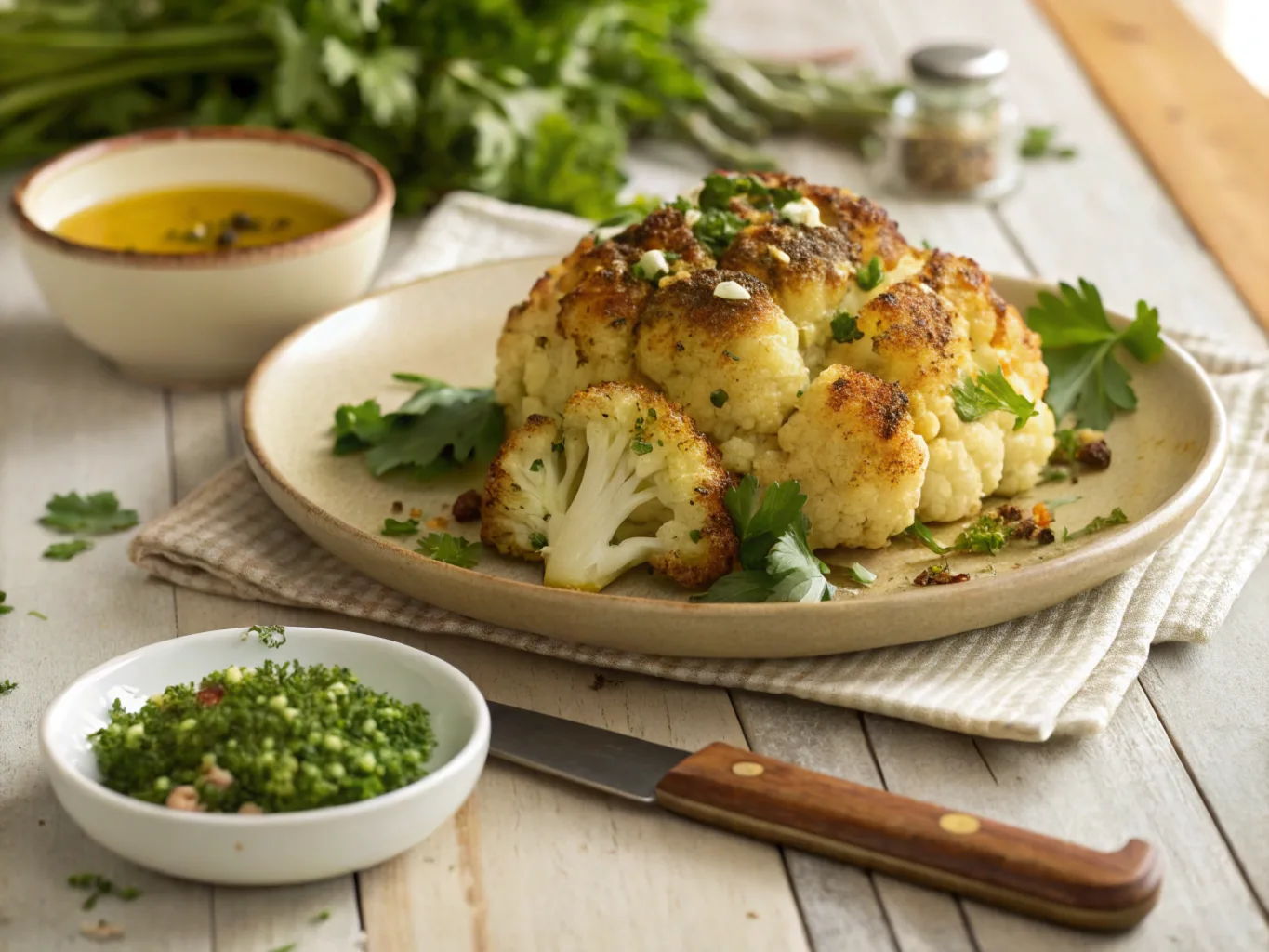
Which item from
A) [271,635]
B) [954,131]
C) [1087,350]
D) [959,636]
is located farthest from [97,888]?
[954,131]

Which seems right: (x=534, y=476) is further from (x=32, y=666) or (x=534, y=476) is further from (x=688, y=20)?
(x=688, y=20)

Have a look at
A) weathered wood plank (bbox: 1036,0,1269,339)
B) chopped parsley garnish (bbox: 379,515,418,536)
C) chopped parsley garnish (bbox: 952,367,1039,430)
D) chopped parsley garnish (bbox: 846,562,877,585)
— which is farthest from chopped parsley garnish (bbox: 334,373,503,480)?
weathered wood plank (bbox: 1036,0,1269,339)

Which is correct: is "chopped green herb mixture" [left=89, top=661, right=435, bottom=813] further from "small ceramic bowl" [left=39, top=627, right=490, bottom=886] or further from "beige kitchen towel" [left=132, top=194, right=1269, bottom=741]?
"beige kitchen towel" [left=132, top=194, right=1269, bottom=741]

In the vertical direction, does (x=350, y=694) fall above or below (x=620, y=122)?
above

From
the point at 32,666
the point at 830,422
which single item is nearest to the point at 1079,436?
the point at 830,422

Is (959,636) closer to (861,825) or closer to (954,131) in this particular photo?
(861,825)
